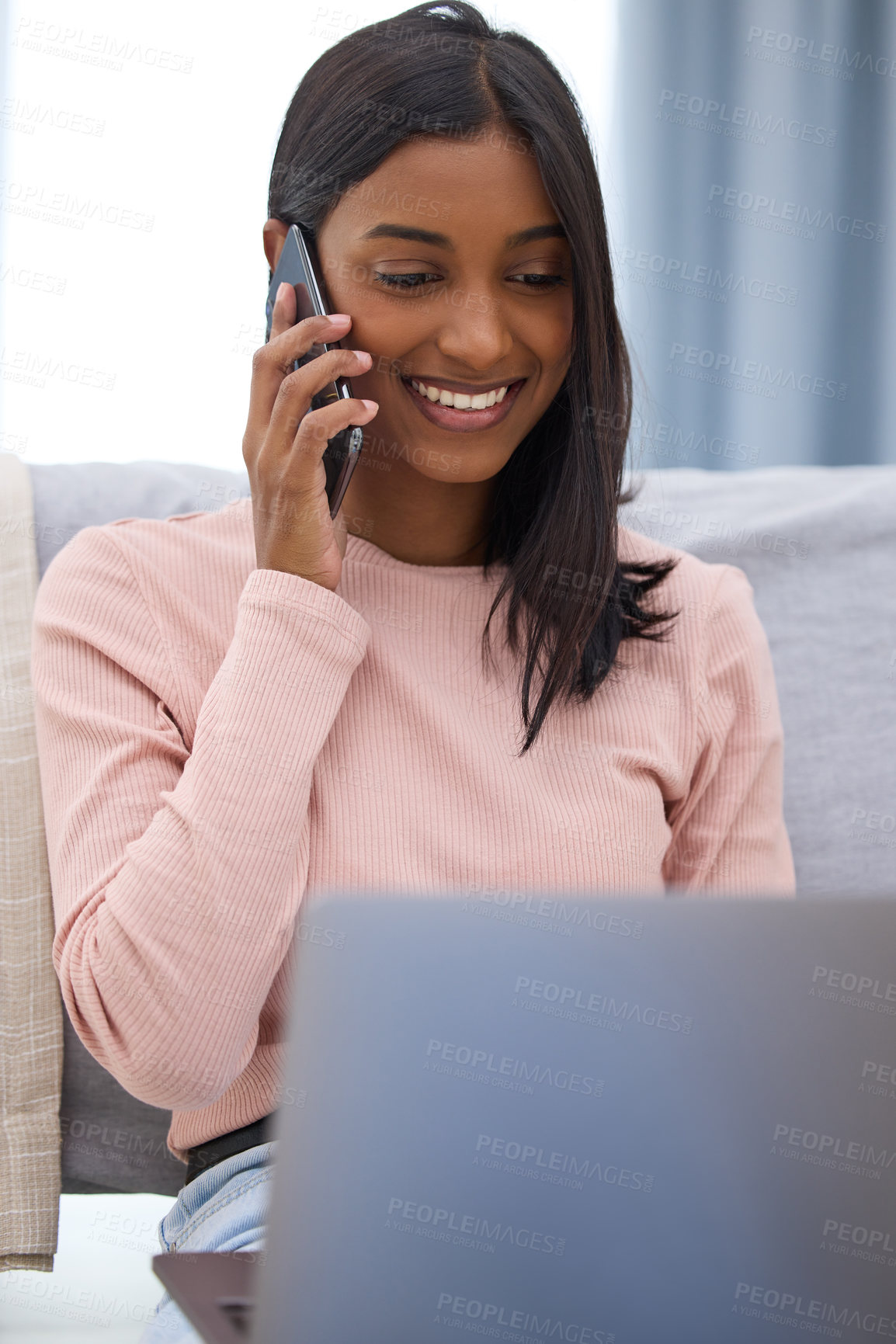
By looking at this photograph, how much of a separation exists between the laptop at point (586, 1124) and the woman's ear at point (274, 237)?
0.86m

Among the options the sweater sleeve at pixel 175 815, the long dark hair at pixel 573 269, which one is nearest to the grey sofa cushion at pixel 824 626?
the long dark hair at pixel 573 269

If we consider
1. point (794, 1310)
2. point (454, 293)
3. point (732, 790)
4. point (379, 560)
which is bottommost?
point (732, 790)

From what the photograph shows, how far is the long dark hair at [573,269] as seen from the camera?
1012mm

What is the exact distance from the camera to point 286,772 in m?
0.92

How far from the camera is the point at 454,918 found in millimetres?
455

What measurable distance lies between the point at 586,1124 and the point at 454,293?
76 centimetres

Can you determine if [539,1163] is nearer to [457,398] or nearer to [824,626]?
[457,398]

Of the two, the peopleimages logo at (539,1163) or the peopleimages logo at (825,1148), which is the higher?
the peopleimages logo at (539,1163)

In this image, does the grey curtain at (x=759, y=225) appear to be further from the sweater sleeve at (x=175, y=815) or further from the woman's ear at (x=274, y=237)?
the sweater sleeve at (x=175, y=815)

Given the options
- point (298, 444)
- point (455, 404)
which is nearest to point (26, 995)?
point (298, 444)

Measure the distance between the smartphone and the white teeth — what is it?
7cm

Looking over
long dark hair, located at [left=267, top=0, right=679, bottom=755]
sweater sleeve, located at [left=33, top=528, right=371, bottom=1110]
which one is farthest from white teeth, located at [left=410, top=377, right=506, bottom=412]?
sweater sleeve, located at [left=33, top=528, right=371, bottom=1110]

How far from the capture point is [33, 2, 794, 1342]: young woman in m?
0.90

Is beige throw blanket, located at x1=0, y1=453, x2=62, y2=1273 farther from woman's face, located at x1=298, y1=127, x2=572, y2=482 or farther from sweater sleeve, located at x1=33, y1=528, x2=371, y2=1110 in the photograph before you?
woman's face, located at x1=298, y1=127, x2=572, y2=482
